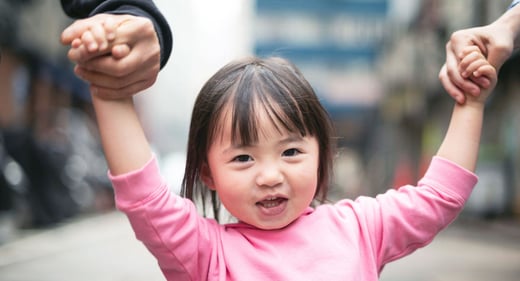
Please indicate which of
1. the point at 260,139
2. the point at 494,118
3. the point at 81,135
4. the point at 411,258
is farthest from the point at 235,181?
the point at 494,118

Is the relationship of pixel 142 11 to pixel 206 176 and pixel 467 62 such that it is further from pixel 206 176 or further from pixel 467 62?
pixel 467 62

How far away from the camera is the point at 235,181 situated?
147cm

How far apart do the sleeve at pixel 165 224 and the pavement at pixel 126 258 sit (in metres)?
3.15

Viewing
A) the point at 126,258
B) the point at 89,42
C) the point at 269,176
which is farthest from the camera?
the point at 126,258

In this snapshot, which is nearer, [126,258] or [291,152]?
[291,152]

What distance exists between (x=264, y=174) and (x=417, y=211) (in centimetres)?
37

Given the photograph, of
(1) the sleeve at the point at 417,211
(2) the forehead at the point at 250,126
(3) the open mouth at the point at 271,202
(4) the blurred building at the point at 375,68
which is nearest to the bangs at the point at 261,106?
(2) the forehead at the point at 250,126

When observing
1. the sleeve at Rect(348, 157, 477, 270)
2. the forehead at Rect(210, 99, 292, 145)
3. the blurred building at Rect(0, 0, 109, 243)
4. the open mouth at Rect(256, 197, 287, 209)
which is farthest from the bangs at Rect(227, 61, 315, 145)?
the blurred building at Rect(0, 0, 109, 243)

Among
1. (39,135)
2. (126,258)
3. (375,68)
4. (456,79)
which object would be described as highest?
(456,79)

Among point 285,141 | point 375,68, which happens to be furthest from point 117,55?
point 375,68

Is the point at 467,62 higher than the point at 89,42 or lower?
lower

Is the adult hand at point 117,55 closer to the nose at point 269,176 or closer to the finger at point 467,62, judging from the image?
the nose at point 269,176

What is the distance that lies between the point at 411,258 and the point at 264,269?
4.74m

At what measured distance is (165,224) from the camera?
4.45ft
